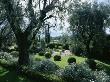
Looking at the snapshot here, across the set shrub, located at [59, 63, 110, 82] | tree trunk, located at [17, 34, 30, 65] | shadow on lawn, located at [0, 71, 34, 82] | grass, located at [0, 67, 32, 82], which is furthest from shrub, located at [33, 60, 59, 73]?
shrub, located at [59, 63, 110, 82]

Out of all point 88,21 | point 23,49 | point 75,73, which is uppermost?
point 88,21

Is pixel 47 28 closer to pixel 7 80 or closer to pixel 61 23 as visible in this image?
pixel 61 23

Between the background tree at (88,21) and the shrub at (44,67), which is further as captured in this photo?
the background tree at (88,21)

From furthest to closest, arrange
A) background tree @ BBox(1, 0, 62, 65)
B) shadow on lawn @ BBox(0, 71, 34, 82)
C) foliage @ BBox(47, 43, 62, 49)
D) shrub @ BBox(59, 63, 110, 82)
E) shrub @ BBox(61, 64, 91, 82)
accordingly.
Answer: foliage @ BBox(47, 43, 62, 49) < background tree @ BBox(1, 0, 62, 65) < shadow on lawn @ BBox(0, 71, 34, 82) < shrub @ BBox(61, 64, 91, 82) < shrub @ BBox(59, 63, 110, 82)

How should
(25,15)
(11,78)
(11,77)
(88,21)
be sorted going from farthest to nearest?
(88,21)
(25,15)
(11,77)
(11,78)

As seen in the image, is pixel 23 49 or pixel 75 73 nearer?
pixel 75 73

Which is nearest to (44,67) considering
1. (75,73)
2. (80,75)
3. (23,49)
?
(23,49)

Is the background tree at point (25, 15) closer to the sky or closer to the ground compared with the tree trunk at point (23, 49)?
closer to the sky

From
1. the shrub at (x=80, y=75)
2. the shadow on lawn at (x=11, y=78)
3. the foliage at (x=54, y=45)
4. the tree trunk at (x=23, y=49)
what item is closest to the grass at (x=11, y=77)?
the shadow on lawn at (x=11, y=78)

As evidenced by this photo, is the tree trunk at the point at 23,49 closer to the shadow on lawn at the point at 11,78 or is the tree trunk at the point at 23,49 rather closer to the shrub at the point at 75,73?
the shadow on lawn at the point at 11,78

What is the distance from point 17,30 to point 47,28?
3659 mm

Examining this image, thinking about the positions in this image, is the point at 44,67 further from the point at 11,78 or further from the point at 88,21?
the point at 88,21

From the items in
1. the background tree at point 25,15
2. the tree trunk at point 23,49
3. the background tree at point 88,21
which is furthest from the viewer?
the background tree at point 88,21

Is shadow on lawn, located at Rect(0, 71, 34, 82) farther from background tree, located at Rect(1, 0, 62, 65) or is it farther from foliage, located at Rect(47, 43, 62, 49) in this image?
foliage, located at Rect(47, 43, 62, 49)
